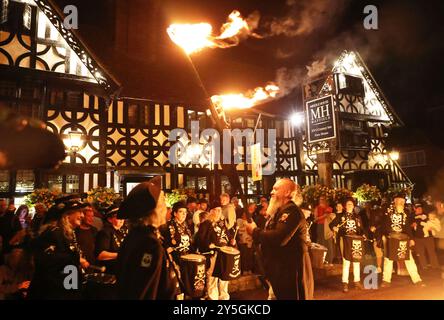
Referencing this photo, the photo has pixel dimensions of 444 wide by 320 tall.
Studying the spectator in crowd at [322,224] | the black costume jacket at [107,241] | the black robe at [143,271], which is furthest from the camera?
the spectator in crowd at [322,224]

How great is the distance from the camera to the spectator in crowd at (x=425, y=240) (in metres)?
9.23

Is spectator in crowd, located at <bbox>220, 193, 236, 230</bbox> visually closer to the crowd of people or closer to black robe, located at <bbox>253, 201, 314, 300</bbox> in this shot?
the crowd of people

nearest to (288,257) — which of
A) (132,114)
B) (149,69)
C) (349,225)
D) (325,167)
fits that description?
(349,225)

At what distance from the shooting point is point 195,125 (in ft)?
47.5

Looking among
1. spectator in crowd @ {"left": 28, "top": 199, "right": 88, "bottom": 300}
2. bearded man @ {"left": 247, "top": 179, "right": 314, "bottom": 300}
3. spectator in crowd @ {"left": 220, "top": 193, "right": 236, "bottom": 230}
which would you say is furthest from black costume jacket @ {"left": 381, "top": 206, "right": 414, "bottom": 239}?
spectator in crowd @ {"left": 28, "top": 199, "right": 88, "bottom": 300}

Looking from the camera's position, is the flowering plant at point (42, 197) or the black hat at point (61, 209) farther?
the flowering plant at point (42, 197)

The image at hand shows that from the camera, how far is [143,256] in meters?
2.60

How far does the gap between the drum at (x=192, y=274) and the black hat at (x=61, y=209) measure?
A: 2.43 meters

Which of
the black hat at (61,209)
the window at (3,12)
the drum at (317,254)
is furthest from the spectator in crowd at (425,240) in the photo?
the window at (3,12)

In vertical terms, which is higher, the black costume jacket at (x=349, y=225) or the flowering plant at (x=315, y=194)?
the flowering plant at (x=315, y=194)

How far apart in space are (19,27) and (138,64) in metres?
5.14

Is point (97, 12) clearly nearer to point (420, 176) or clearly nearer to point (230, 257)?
point (230, 257)

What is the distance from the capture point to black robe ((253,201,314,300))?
391 cm

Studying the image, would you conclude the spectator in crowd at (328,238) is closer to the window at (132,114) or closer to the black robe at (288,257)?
the black robe at (288,257)
